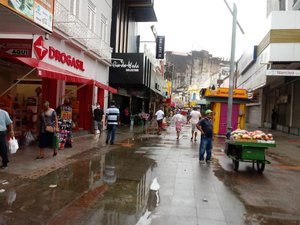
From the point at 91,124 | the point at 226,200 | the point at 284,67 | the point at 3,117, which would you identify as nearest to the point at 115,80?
the point at 91,124

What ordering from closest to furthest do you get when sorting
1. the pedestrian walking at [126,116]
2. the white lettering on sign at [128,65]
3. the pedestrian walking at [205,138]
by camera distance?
1. the pedestrian walking at [205,138]
2. the white lettering on sign at [128,65]
3. the pedestrian walking at [126,116]

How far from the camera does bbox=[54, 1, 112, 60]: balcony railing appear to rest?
1408cm

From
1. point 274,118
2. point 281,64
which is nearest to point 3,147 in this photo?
point 281,64

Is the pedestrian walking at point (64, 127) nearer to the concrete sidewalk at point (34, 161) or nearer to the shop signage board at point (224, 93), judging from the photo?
the concrete sidewalk at point (34, 161)

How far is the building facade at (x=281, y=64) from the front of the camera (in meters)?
22.5

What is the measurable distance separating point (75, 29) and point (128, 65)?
7.24m

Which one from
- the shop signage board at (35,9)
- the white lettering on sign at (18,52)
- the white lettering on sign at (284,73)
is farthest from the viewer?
the white lettering on sign at (284,73)

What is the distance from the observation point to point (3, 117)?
8586mm

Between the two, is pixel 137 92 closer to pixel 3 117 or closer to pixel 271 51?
pixel 271 51

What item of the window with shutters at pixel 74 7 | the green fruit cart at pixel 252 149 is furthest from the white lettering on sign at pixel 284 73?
the green fruit cart at pixel 252 149

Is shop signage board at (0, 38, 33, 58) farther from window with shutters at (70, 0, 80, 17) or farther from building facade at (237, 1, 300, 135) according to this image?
building facade at (237, 1, 300, 135)

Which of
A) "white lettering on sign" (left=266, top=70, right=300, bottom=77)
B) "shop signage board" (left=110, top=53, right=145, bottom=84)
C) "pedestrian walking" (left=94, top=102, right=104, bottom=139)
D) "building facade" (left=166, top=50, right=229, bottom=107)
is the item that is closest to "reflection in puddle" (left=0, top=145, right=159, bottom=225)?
"pedestrian walking" (left=94, top=102, right=104, bottom=139)

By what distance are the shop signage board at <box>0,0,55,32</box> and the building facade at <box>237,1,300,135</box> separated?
1639cm

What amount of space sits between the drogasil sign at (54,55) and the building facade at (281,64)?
12.2m
